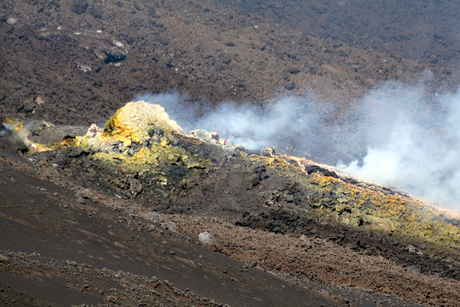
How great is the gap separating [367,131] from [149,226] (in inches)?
1482

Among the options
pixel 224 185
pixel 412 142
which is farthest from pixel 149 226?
pixel 412 142

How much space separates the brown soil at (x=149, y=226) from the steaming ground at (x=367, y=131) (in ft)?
4.95

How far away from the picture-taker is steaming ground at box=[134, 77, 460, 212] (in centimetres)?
3444

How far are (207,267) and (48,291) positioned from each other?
211 inches

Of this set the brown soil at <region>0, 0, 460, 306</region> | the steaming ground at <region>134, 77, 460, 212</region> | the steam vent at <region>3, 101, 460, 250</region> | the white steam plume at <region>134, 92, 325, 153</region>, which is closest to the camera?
the brown soil at <region>0, 0, 460, 306</region>

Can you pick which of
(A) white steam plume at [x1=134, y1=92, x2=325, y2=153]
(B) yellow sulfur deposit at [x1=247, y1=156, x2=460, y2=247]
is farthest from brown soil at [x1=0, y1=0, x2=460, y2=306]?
(A) white steam plume at [x1=134, y1=92, x2=325, y2=153]

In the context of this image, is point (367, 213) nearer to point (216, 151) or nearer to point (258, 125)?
point (216, 151)

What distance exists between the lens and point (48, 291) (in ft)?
23.7

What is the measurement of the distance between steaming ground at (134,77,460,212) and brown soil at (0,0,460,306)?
1.51 m

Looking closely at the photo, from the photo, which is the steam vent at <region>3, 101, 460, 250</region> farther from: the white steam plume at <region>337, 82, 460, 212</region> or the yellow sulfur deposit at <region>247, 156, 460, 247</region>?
the white steam plume at <region>337, 82, 460, 212</region>

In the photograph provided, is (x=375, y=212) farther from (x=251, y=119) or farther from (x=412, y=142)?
(x=251, y=119)

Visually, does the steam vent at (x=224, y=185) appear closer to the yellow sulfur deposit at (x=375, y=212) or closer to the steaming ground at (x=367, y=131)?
the yellow sulfur deposit at (x=375, y=212)

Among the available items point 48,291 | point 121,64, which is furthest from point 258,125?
point 48,291

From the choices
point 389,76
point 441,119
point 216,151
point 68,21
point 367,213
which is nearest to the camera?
point 367,213
